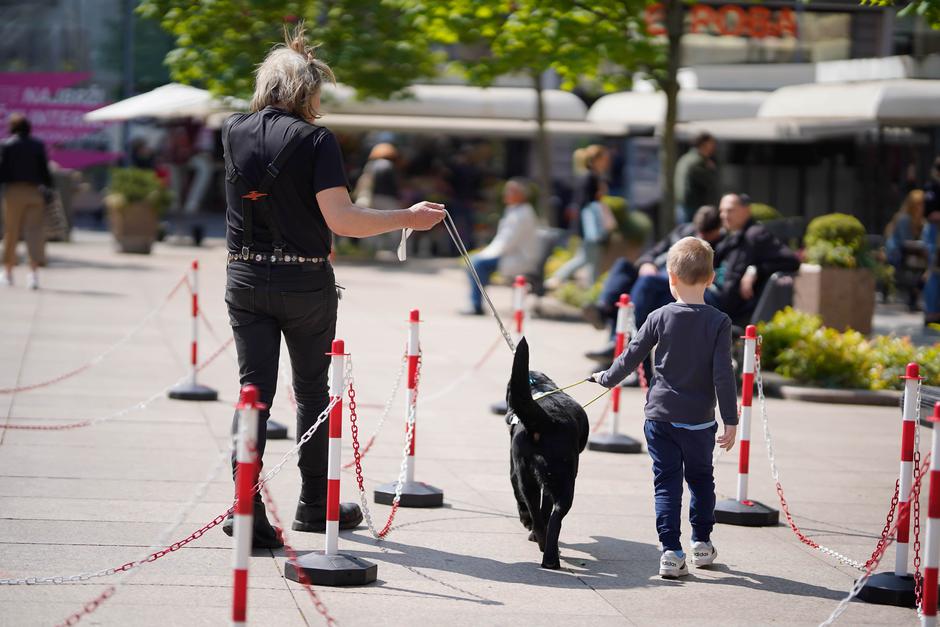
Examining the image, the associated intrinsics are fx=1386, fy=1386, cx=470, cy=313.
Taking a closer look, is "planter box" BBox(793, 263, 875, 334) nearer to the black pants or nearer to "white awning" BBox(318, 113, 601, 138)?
the black pants

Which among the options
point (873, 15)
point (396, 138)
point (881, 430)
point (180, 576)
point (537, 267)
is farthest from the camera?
point (396, 138)

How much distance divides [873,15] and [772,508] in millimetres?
17608

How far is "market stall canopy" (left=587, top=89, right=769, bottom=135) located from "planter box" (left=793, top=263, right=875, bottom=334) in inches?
362

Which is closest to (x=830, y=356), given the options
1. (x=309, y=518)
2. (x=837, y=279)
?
(x=837, y=279)

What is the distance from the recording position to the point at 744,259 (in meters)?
11.5

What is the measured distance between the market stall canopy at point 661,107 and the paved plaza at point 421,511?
34.9 feet

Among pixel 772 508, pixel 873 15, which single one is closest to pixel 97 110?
pixel 873 15

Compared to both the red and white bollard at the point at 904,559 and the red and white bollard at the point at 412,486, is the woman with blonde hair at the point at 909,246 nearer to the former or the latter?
the red and white bollard at the point at 412,486

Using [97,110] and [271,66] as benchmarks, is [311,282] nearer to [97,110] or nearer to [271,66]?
[271,66]

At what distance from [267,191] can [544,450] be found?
162 cm

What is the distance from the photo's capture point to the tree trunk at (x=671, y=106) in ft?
50.3

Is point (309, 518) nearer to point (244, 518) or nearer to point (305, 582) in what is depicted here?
point (305, 582)

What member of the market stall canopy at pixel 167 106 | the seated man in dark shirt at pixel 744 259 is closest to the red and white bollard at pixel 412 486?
the seated man in dark shirt at pixel 744 259

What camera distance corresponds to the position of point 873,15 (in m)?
23.2
